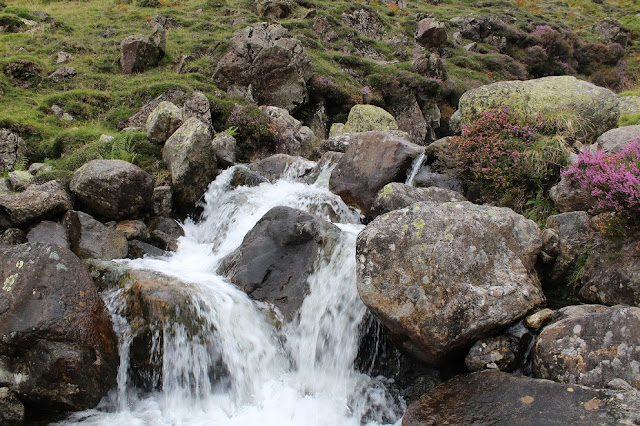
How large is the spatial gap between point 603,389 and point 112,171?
1238cm

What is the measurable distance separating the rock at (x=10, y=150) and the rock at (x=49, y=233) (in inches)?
259

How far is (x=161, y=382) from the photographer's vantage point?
25.1 feet

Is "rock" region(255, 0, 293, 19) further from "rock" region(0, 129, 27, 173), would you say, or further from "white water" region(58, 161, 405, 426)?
"white water" region(58, 161, 405, 426)

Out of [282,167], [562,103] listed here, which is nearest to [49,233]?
[282,167]

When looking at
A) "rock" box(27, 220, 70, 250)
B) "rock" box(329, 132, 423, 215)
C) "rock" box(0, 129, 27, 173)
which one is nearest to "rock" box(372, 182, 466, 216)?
"rock" box(329, 132, 423, 215)

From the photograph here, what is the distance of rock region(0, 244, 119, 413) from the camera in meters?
6.48

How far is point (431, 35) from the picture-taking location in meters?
38.6

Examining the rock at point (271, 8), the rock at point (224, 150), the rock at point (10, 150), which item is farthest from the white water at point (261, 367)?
the rock at point (271, 8)

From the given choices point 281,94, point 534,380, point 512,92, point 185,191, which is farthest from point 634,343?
point 281,94

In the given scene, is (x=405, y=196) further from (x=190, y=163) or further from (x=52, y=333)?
(x=52, y=333)

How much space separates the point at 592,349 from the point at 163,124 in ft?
49.0

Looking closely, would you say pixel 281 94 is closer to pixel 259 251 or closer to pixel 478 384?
pixel 259 251

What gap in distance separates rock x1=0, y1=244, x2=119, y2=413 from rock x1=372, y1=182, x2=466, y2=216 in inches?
278

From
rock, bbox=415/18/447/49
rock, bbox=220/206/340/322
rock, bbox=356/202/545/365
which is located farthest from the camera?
rock, bbox=415/18/447/49
